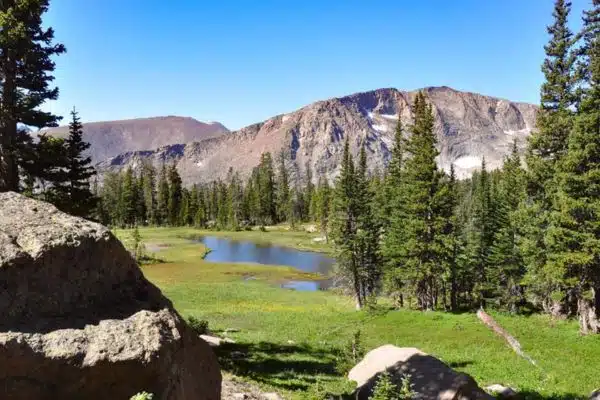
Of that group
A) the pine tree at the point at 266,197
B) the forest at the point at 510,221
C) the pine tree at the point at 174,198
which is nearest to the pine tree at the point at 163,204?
the pine tree at the point at 174,198

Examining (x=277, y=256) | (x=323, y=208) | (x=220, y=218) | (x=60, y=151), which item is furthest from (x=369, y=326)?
(x=220, y=218)

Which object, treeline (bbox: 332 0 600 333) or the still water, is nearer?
treeline (bbox: 332 0 600 333)

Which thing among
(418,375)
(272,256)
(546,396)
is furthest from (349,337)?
(272,256)

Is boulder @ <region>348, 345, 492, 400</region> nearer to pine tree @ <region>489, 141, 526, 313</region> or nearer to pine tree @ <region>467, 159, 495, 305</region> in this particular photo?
pine tree @ <region>489, 141, 526, 313</region>

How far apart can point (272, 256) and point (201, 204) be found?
70496 millimetres

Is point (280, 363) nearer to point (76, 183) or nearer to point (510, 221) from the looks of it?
point (76, 183)

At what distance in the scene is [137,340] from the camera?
285 inches

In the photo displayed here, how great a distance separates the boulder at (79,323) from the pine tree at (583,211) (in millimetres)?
26488

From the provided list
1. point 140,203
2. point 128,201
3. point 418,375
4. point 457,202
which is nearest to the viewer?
point 418,375

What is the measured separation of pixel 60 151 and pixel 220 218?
132m

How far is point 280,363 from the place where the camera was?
19234mm

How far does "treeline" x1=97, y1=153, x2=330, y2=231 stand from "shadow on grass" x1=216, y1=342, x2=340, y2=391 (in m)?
108

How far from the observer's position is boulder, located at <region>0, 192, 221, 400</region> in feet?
21.8

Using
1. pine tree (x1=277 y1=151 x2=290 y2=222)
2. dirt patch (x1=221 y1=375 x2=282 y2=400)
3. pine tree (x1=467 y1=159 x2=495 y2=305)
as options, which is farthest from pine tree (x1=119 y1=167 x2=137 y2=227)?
dirt patch (x1=221 y1=375 x2=282 y2=400)
